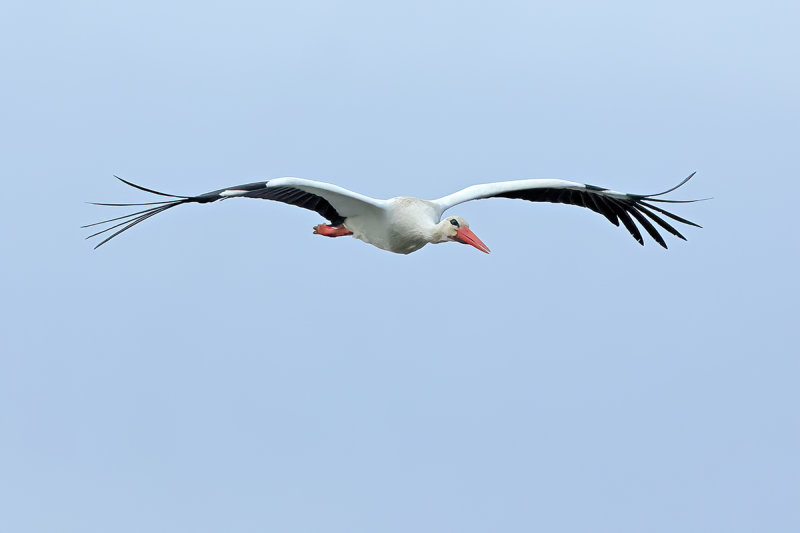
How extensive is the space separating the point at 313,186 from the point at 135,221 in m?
2.05

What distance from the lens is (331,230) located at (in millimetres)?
14953

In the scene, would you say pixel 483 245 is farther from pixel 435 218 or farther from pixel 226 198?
pixel 226 198

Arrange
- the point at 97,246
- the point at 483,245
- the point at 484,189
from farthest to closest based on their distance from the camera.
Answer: the point at 484,189
the point at 483,245
the point at 97,246

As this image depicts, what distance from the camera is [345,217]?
48.6ft

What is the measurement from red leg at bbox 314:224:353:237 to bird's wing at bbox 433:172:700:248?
4.22 ft

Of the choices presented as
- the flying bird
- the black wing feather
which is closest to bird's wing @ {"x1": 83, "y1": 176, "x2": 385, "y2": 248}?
the flying bird

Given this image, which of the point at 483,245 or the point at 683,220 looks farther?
the point at 683,220

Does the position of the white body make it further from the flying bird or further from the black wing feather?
the black wing feather

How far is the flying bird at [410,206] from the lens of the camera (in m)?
13.4

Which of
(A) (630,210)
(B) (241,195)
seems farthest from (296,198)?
(A) (630,210)

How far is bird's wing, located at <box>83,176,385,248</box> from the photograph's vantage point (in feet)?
42.7

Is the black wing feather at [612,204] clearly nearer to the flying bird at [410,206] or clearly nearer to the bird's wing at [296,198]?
the flying bird at [410,206]

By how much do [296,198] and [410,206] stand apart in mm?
1470

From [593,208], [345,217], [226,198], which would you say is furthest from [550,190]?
[226,198]
